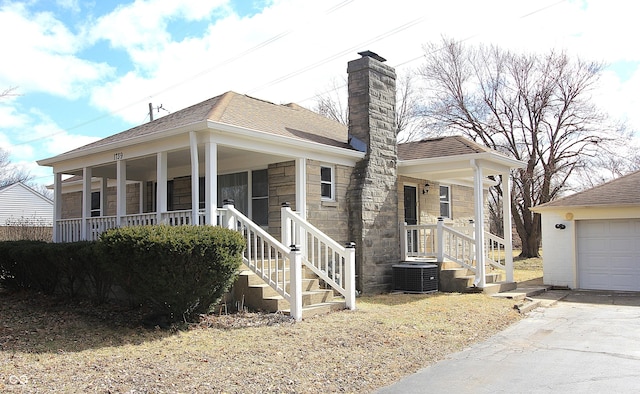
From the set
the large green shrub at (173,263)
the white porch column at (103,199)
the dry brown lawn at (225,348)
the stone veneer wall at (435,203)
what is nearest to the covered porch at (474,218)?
the stone veneer wall at (435,203)

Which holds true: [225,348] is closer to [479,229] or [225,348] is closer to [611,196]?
[479,229]

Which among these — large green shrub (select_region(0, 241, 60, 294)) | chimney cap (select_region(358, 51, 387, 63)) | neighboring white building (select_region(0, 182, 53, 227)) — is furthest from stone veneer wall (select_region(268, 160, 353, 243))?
neighboring white building (select_region(0, 182, 53, 227))

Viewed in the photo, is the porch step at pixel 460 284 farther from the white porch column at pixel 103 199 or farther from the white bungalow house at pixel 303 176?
the white porch column at pixel 103 199

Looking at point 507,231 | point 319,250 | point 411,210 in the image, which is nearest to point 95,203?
point 411,210

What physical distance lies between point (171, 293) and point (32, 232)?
772 inches

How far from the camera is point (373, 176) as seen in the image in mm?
13031

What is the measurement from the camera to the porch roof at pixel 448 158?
13031mm

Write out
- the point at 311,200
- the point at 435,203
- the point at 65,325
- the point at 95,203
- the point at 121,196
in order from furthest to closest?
the point at 95,203 → the point at 435,203 → the point at 311,200 → the point at 121,196 → the point at 65,325

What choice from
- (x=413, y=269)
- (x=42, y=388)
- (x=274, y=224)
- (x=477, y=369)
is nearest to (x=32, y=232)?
(x=274, y=224)

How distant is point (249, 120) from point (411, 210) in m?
5.90

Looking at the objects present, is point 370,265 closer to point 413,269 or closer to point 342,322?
→ point 413,269

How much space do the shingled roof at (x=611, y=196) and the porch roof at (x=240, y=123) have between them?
6751 mm

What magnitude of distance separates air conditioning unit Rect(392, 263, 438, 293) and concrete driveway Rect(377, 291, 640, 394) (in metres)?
2.72

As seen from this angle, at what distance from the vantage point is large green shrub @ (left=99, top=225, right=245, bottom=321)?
7684 millimetres
